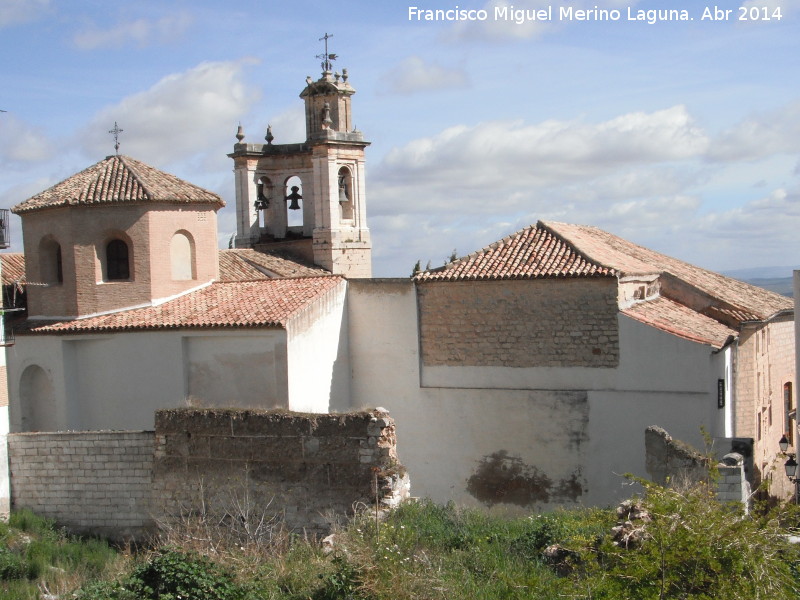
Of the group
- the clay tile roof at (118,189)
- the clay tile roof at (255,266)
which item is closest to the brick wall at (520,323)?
the clay tile roof at (255,266)

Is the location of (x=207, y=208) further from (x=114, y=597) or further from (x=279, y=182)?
(x=114, y=597)

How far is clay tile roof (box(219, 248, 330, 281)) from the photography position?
2456 cm

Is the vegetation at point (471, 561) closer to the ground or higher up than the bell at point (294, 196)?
closer to the ground

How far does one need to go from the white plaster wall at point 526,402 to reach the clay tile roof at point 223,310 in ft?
5.03

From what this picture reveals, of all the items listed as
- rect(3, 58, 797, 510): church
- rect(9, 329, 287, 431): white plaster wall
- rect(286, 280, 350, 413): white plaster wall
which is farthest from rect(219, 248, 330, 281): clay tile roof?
rect(9, 329, 287, 431): white plaster wall

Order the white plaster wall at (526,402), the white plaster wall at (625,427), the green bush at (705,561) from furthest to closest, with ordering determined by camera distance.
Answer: the white plaster wall at (526,402)
the white plaster wall at (625,427)
the green bush at (705,561)

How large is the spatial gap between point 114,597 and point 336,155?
2105 centimetres

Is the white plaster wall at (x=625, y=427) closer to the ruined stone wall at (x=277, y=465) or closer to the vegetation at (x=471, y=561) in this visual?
the vegetation at (x=471, y=561)

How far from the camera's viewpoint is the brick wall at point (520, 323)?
18.6 meters

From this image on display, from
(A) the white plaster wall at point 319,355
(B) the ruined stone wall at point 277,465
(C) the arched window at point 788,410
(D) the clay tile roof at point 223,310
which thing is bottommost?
(C) the arched window at point 788,410

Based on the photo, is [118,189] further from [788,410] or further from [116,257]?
[788,410]

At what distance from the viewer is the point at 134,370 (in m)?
20.0

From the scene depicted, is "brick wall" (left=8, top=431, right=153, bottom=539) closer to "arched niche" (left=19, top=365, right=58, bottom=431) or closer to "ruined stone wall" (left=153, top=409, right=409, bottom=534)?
"ruined stone wall" (left=153, top=409, right=409, bottom=534)

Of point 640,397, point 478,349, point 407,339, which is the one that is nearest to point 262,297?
point 407,339
